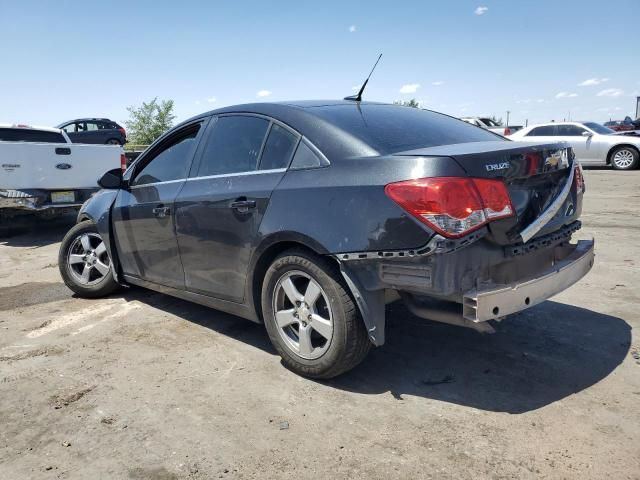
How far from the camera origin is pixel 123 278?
4.90 metres

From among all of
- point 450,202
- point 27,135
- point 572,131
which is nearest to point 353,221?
point 450,202

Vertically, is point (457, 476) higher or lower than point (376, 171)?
lower

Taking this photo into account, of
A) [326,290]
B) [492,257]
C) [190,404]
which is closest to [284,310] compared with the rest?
[326,290]

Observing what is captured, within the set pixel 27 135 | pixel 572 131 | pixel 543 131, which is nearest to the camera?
pixel 27 135

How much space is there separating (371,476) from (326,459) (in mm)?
246

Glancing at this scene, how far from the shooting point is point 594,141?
16672mm

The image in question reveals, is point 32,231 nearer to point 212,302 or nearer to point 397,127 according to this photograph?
point 212,302

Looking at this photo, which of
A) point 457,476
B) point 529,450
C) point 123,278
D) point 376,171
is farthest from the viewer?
point 123,278

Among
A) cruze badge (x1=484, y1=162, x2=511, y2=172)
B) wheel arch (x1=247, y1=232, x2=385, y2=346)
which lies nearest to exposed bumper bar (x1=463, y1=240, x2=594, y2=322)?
wheel arch (x1=247, y1=232, x2=385, y2=346)

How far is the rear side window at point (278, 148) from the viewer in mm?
3338

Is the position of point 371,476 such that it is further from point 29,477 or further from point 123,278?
point 123,278

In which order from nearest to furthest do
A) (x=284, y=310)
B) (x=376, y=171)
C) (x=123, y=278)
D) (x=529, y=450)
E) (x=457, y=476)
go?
(x=457, y=476)
(x=529, y=450)
(x=376, y=171)
(x=284, y=310)
(x=123, y=278)

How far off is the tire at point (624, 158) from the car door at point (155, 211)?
16.0 meters

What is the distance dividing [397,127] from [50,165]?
6665 mm
